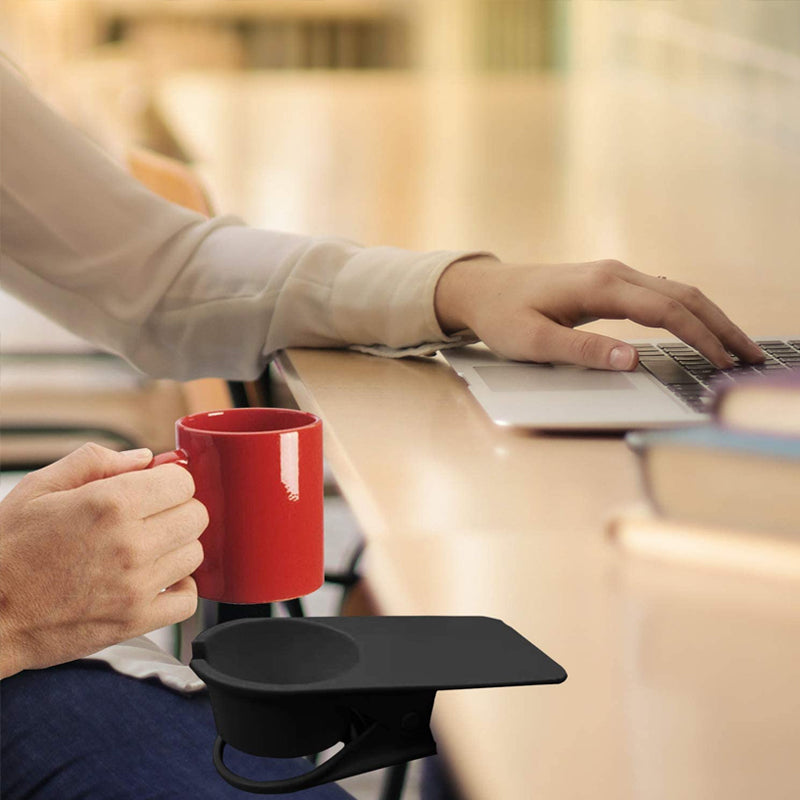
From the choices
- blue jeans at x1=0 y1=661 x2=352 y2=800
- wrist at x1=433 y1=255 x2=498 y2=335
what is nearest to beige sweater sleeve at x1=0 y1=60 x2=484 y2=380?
wrist at x1=433 y1=255 x2=498 y2=335

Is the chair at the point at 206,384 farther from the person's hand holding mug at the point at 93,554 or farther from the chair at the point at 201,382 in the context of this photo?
the person's hand holding mug at the point at 93,554

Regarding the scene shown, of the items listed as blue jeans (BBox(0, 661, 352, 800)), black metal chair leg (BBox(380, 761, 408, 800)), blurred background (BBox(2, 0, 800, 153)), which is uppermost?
blurred background (BBox(2, 0, 800, 153))

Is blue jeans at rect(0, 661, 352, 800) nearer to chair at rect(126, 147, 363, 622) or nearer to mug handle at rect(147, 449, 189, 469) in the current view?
mug handle at rect(147, 449, 189, 469)

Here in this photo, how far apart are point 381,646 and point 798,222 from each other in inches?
46.6

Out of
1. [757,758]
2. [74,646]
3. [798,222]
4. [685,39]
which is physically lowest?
[74,646]

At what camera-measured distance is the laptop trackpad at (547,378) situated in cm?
72

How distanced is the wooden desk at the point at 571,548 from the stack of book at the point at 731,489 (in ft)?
0.05

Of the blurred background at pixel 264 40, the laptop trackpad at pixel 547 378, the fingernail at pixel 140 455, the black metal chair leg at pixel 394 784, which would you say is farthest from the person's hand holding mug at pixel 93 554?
the blurred background at pixel 264 40

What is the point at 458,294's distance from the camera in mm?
840

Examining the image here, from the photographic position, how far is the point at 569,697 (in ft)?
1.11

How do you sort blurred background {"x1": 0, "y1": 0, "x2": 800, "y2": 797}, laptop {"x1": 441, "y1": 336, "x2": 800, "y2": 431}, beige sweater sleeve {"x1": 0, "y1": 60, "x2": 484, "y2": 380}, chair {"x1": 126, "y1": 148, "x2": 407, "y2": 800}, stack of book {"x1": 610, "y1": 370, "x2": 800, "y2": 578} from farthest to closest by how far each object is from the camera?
blurred background {"x1": 0, "y1": 0, "x2": 800, "y2": 797} → chair {"x1": 126, "y1": 148, "x2": 407, "y2": 800} → beige sweater sleeve {"x1": 0, "y1": 60, "x2": 484, "y2": 380} → laptop {"x1": 441, "y1": 336, "x2": 800, "y2": 431} → stack of book {"x1": 610, "y1": 370, "x2": 800, "y2": 578}

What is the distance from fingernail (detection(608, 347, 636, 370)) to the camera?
0.75 metres

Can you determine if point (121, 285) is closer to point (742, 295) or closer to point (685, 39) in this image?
point (742, 295)

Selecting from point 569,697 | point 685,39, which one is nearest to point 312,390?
point 569,697
